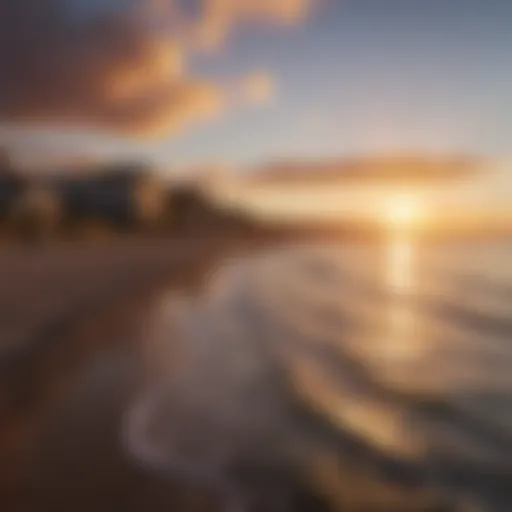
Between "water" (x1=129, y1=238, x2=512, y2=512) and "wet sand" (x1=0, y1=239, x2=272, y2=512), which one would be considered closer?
"wet sand" (x1=0, y1=239, x2=272, y2=512)

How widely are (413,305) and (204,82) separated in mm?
2459

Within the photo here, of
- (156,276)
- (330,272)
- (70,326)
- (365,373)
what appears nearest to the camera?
(365,373)

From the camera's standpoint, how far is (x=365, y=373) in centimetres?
230

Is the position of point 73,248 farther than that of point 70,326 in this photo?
Yes

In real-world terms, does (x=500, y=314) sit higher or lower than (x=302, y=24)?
lower

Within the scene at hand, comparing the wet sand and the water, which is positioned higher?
the wet sand

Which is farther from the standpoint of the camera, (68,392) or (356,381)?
(356,381)

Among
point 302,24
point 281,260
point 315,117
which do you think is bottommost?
point 281,260

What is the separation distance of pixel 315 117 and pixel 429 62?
61cm

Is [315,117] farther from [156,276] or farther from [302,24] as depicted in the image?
[156,276]

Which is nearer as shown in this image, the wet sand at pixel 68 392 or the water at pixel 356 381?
the wet sand at pixel 68 392

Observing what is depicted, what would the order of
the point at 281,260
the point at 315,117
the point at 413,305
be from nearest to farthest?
1. the point at 315,117
2. the point at 413,305
3. the point at 281,260

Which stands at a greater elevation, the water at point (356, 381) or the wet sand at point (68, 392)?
the wet sand at point (68, 392)

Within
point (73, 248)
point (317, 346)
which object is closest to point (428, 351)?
point (317, 346)
